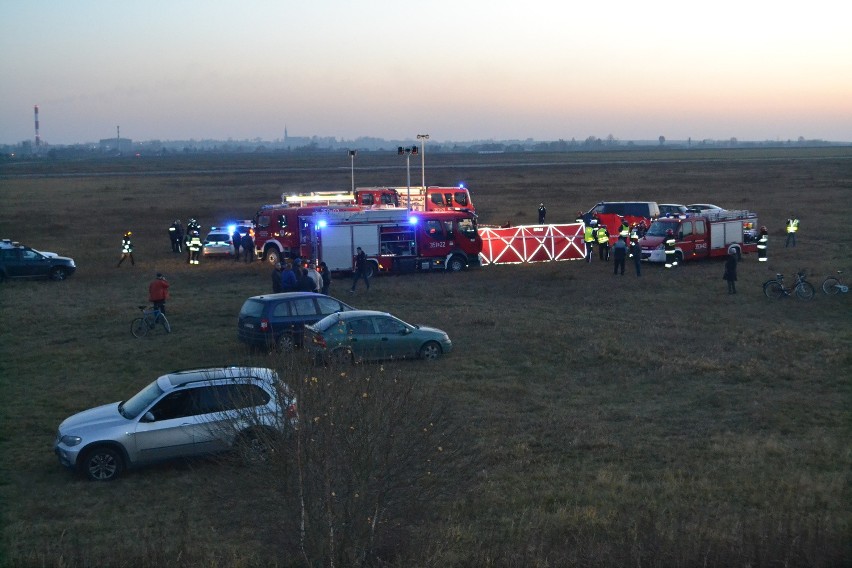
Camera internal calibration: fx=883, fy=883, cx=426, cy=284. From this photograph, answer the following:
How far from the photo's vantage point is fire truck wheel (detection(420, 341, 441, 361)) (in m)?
19.5

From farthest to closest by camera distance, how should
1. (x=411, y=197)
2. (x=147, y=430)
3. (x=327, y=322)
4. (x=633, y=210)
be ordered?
(x=633, y=210), (x=411, y=197), (x=327, y=322), (x=147, y=430)

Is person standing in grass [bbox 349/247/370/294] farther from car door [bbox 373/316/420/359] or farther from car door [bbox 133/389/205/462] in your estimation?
car door [bbox 133/389/205/462]

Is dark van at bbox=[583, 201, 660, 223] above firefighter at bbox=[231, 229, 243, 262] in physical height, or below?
above

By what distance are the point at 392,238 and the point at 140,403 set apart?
63.0ft

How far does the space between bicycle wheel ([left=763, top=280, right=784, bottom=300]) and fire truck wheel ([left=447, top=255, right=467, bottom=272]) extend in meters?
11.0

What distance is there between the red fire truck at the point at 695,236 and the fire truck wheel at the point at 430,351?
16.2 metres

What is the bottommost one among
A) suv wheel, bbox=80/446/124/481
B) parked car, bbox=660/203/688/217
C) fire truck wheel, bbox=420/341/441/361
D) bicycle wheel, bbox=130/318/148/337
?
suv wheel, bbox=80/446/124/481

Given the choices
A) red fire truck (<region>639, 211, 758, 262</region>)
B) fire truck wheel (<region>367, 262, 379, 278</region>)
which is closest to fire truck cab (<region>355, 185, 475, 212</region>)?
fire truck wheel (<region>367, 262, 379, 278</region>)

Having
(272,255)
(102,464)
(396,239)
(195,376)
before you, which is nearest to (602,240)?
(396,239)

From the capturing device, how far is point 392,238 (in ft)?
105

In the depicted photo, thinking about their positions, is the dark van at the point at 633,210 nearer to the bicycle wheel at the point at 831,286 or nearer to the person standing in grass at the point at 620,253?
the person standing in grass at the point at 620,253

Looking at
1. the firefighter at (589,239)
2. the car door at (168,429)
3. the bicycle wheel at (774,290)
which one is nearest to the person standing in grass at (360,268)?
the firefighter at (589,239)

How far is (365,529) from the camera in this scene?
313 inches

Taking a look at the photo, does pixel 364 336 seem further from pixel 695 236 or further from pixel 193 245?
pixel 695 236
